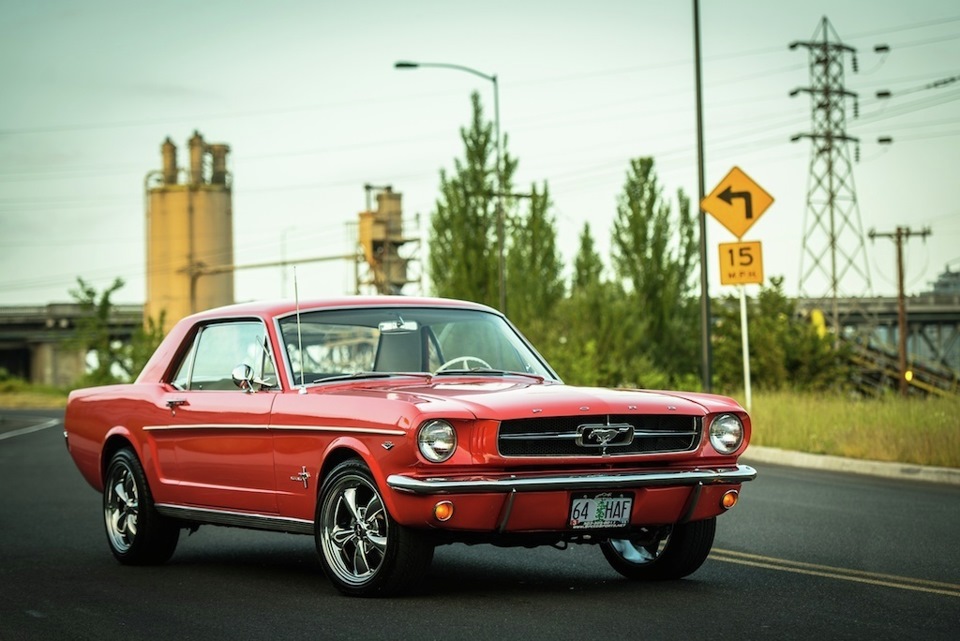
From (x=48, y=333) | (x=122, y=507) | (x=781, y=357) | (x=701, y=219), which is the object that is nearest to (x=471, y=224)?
(x=781, y=357)

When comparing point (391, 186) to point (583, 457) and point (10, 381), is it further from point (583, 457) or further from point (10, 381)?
point (583, 457)

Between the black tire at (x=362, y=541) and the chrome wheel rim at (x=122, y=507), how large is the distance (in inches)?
96.2

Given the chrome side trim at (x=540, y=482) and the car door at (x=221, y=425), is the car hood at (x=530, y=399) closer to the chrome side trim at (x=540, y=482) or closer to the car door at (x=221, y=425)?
the chrome side trim at (x=540, y=482)

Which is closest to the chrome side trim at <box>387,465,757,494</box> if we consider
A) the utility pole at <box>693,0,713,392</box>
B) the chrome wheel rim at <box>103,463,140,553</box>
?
the chrome wheel rim at <box>103,463,140,553</box>

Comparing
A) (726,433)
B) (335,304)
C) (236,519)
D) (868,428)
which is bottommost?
(868,428)

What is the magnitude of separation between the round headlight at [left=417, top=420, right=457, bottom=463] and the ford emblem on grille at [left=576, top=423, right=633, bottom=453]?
2.09ft

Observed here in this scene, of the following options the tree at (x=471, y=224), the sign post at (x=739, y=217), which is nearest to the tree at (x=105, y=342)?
the tree at (x=471, y=224)

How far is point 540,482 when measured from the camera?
709 centimetres

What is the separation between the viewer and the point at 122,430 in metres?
9.95

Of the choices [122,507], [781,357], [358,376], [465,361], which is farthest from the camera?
[781,357]

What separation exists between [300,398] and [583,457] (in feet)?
5.51

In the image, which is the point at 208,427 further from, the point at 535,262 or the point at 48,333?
the point at 48,333

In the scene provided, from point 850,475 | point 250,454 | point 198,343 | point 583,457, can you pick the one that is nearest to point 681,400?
point 583,457

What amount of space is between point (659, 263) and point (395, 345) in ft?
110
